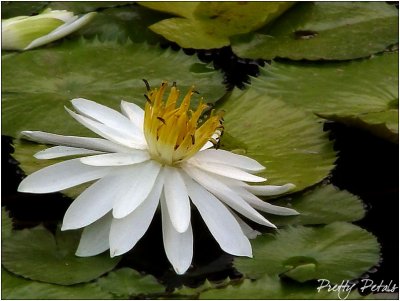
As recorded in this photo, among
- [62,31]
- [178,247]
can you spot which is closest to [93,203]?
[178,247]

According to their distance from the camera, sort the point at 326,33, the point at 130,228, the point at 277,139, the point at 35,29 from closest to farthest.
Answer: the point at 130,228, the point at 277,139, the point at 35,29, the point at 326,33

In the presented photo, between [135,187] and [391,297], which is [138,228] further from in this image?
[391,297]

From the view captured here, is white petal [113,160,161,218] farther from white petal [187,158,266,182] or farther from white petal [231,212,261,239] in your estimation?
white petal [231,212,261,239]

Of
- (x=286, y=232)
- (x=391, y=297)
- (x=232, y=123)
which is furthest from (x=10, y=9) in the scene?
(x=391, y=297)

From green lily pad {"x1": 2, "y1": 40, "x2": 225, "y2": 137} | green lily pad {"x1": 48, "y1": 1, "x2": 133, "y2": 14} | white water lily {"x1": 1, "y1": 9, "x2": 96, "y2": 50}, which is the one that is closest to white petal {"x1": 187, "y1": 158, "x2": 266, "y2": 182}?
green lily pad {"x1": 2, "y1": 40, "x2": 225, "y2": 137}

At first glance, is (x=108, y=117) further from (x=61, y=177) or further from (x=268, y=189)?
(x=268, y=189)

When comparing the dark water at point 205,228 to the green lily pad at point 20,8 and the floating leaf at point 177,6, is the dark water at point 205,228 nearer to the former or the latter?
the floating leaf at point 177,6

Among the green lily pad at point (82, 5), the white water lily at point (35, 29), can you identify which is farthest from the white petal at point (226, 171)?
the green lily pad at point (82, 5)
